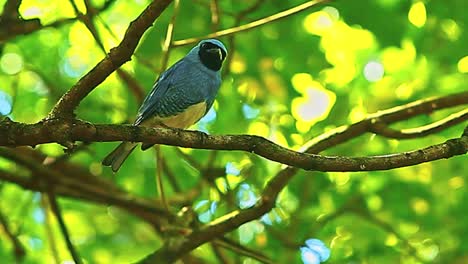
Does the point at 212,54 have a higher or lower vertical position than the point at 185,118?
higher

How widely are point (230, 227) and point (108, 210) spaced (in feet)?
8.07

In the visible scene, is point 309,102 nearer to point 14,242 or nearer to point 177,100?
point 177,100

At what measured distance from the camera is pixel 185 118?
16.1 feet

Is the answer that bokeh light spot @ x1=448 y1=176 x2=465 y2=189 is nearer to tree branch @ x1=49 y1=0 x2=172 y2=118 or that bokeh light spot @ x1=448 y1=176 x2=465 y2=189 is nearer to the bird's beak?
the bird's beak

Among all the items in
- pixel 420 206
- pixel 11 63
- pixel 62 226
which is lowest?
pixel 420 206

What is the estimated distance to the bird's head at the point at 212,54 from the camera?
5145 millimetres

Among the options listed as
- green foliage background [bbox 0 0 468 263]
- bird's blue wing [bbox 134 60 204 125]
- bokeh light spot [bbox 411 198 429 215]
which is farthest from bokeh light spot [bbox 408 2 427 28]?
bird's blue wing [bbox 134 60 204 125]

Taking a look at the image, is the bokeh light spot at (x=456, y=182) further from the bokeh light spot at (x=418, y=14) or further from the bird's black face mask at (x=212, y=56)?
the bird's black face mask at (x=212, y=56)

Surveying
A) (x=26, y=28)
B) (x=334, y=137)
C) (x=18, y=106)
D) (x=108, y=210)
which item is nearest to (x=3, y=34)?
(x=26, y=28)

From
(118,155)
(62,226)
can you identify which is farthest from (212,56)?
(62,226)

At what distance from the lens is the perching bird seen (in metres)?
4.84

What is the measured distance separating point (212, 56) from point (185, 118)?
47cm

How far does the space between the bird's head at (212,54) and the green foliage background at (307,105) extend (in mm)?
112

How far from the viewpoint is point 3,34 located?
407 cm
